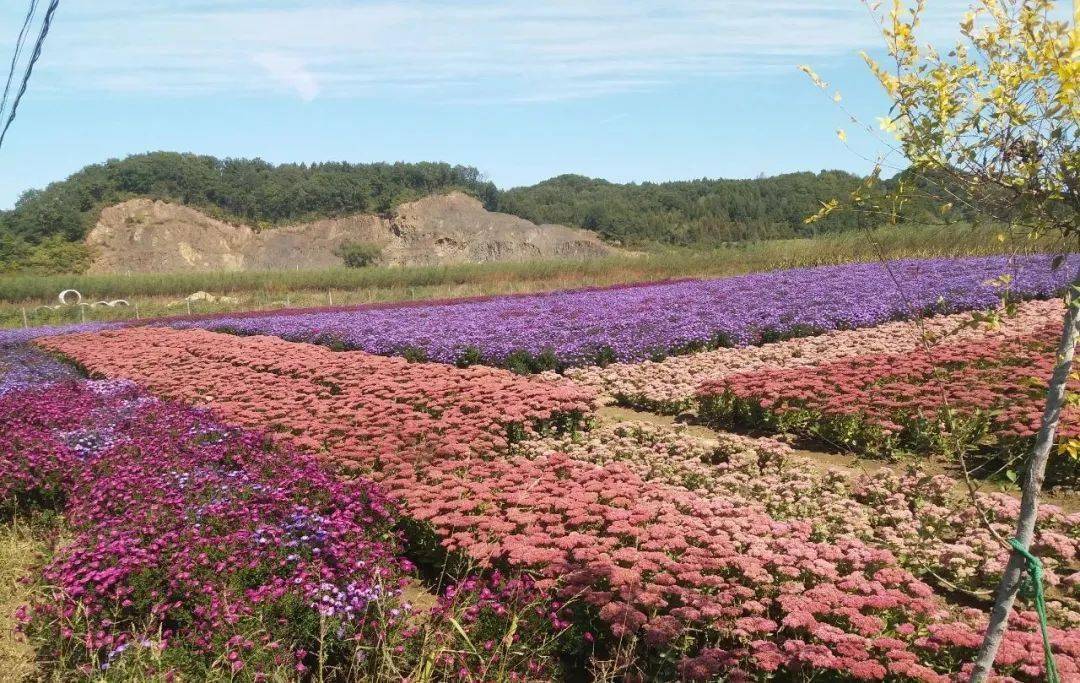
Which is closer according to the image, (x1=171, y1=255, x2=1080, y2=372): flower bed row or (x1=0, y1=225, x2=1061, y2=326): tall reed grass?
(x1=171, y1=255, x2=1080, y2=372): flower bed row

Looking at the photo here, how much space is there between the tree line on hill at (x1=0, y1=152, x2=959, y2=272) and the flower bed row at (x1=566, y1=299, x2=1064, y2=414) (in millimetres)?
53610

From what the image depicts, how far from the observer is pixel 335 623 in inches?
148

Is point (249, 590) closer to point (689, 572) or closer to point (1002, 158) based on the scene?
point (689, 572)

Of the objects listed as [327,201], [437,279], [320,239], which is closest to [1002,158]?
[437,279]

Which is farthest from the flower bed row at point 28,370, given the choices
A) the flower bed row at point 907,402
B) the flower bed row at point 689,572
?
the flower bed row at point 907,402

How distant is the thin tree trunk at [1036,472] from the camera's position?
79.3 inches

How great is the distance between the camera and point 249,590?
3988 mm

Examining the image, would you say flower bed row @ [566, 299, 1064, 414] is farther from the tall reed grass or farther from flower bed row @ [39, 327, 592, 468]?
the tall reed grass

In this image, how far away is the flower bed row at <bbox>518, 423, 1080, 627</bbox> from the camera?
462 cm

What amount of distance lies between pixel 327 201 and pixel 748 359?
235 ft

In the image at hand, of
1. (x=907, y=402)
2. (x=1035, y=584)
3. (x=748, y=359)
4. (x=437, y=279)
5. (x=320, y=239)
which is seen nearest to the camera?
(x=1035, y=584)

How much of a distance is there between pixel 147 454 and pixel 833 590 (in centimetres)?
520

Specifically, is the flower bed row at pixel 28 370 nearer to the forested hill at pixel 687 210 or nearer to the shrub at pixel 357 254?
the shrub at pixel 357 254

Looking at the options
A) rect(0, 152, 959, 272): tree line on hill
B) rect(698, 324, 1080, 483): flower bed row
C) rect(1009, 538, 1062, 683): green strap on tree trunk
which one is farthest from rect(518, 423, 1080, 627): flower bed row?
rect(0, 152, 959, 272): tree line on hill
